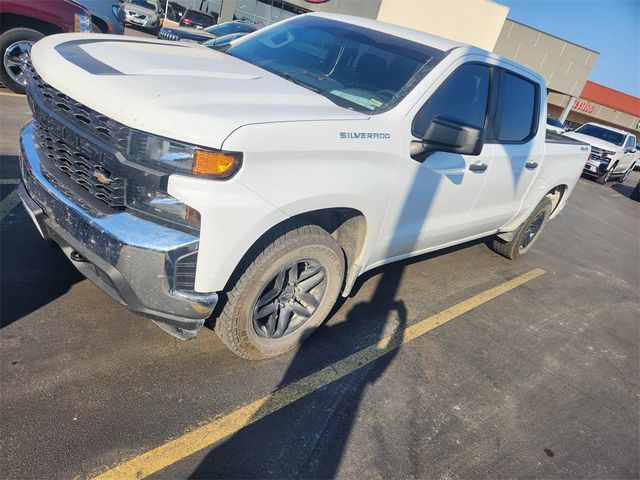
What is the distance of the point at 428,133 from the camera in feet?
9.49

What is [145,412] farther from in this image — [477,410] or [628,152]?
[628,152]

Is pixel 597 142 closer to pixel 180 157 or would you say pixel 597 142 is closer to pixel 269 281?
pixel 269 281

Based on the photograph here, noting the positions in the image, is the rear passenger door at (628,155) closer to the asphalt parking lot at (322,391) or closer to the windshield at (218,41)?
the asphalt parking lot at (322,391)

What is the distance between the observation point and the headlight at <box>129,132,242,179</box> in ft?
7.00

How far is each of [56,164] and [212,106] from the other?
1.03m

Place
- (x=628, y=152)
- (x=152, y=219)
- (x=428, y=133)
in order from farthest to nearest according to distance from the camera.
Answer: (x=628, y=152) < (x=428, y=133) < (x=152, y=219)

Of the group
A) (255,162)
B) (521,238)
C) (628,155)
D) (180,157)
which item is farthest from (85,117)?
(628,155)

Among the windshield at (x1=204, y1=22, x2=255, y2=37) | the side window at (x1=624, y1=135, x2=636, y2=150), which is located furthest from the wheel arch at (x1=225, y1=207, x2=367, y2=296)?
the side window at (x1=624, y1=135, x2=636, y2=150)

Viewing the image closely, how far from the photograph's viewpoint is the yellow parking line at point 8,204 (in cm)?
400

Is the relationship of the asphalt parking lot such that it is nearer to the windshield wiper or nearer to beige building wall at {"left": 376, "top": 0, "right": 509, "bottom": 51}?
the windshield wiper

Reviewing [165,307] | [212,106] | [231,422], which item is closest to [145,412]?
[231,422]

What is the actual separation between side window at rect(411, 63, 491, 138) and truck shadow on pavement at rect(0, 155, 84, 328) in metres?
2.57

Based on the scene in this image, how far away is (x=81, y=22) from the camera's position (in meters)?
6.88

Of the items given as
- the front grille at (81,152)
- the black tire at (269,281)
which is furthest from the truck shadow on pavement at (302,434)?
the front grille at (81,152)
